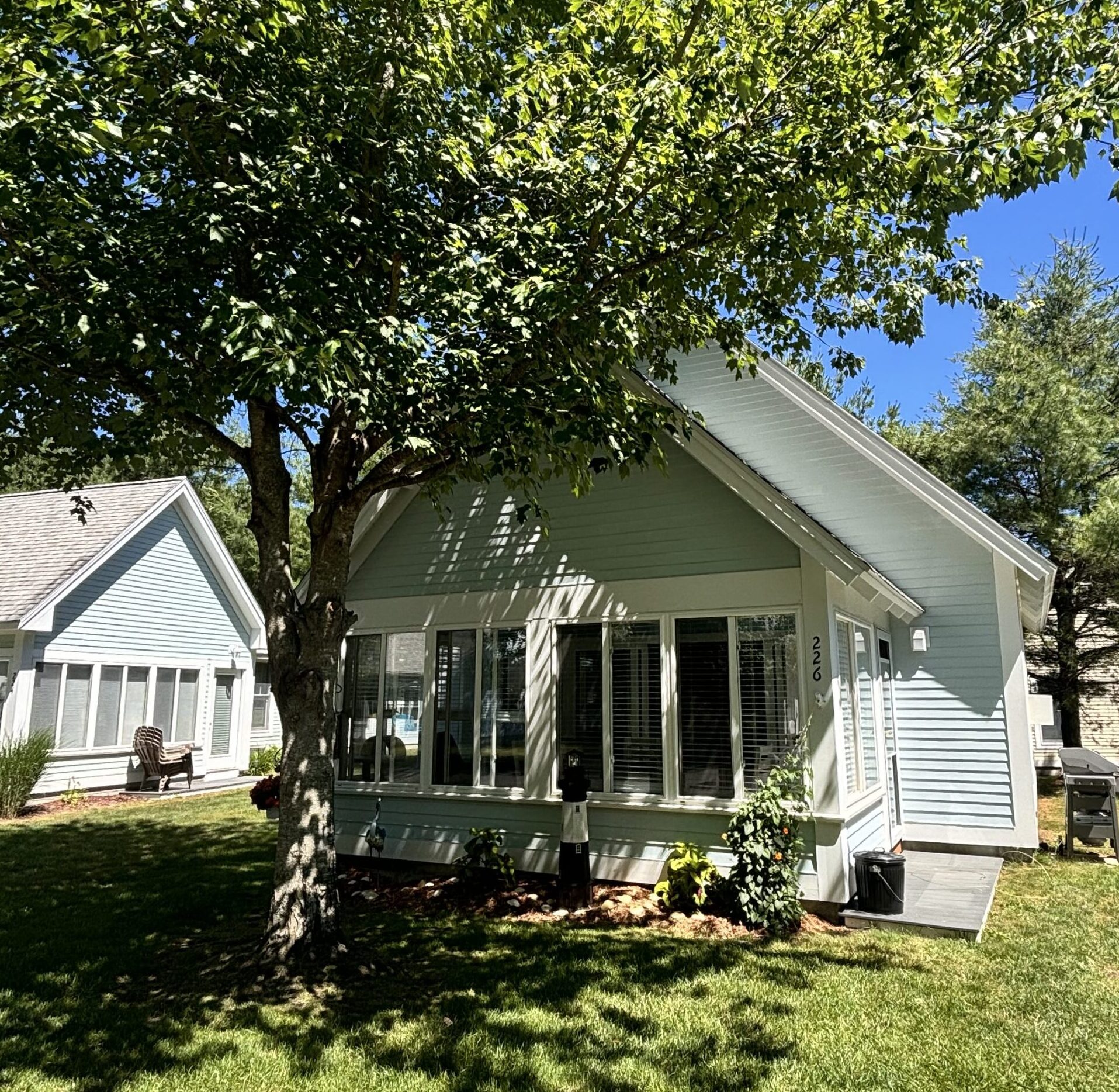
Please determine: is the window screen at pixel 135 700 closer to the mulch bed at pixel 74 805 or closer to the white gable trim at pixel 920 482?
the mulch bed at pixel 74 805

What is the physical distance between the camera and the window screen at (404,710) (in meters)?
10.1

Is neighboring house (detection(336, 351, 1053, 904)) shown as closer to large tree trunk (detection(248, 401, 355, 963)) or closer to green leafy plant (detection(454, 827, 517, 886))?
green leafy plant (detection(454, 827, 517, 886))

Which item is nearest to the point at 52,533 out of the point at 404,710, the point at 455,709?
the point at 404,710

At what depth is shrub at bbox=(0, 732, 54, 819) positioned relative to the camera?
14.2m

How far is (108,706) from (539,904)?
13603 millimetres

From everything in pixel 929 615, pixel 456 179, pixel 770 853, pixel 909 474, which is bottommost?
pixel 770 853

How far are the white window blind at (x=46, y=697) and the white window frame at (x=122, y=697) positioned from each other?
4cm

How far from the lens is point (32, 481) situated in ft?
103

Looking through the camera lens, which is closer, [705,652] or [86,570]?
[705,652]

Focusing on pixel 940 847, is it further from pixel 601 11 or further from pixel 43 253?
pixel 43 253

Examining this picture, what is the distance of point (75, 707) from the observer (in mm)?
16875

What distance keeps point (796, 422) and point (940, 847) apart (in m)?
6.05

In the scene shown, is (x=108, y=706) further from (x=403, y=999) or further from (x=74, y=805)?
(x=403, y=999)

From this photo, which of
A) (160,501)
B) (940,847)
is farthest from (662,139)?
(160,501)
